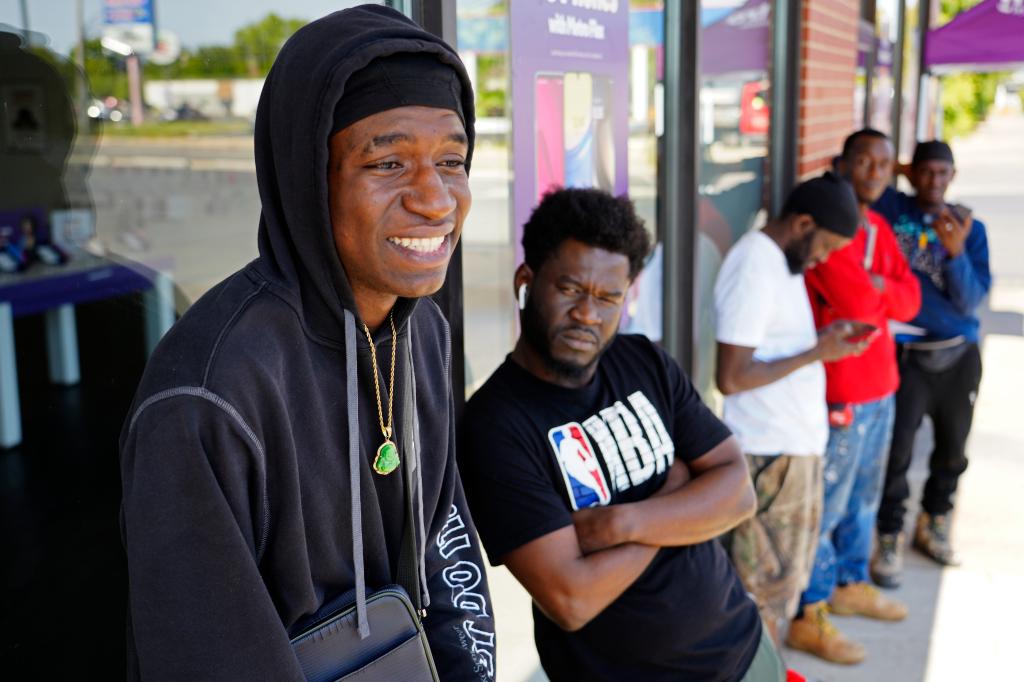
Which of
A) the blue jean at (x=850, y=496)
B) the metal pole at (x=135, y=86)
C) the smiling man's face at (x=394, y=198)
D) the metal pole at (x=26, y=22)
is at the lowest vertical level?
the blue jean at (x=850, y=496)

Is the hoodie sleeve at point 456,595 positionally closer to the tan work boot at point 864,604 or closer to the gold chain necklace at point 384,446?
the gold chain necklace at point 384,446

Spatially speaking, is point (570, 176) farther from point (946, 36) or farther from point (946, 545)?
point (946, 36)

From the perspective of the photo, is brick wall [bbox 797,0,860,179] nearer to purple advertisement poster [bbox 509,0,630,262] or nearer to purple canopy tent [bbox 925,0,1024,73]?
purple canopy tent [bbox 925,0,1024,73]

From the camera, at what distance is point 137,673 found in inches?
52.5

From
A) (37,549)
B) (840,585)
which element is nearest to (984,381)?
(840,585)

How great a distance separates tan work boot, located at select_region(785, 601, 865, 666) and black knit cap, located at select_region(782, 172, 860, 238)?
150 centimetres

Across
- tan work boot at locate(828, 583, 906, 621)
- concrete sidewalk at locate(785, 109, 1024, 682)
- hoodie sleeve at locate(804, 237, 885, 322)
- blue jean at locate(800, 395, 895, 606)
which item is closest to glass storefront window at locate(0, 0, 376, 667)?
hoodie sleeve at locate(804, 237, 885, 322)

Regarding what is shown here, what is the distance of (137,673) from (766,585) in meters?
2.80

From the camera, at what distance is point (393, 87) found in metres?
1.39

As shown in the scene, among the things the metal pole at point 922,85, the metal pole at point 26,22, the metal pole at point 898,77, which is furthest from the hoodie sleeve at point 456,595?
the metal pole at point 922,85

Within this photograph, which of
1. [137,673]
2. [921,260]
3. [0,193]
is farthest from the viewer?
[921,260]

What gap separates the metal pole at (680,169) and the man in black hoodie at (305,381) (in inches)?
106

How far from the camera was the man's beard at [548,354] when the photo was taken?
2.39 meters

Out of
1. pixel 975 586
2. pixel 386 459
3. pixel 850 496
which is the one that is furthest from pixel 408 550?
pixel 975 586
